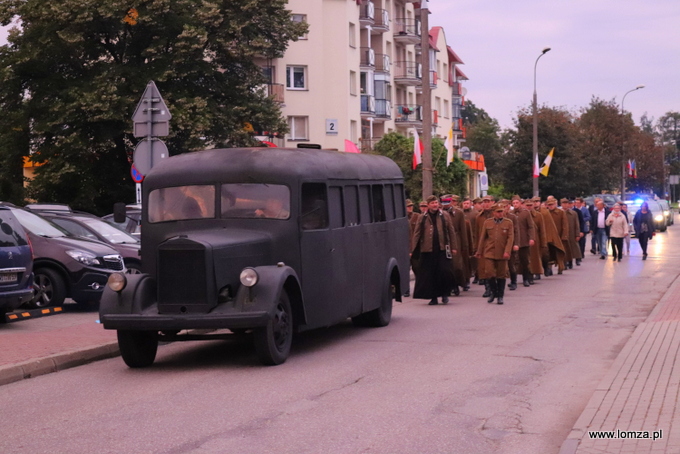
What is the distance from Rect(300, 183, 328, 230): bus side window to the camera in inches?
481

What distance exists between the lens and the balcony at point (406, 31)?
69625 mm

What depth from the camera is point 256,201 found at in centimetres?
1208

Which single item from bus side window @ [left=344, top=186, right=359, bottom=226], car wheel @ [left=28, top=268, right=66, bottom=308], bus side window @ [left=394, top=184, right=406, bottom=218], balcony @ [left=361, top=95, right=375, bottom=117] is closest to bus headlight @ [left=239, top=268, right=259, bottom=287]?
bus side window @ [left=344, top=186, right=359, bottom=226]

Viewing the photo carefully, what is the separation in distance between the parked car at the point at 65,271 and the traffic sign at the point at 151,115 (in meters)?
3.31

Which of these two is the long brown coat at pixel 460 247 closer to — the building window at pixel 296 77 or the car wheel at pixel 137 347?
the car wheel at pixel 137 347

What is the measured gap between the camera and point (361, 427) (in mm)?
7965

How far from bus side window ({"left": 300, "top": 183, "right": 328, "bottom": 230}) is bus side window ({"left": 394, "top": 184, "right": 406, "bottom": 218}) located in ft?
11.9

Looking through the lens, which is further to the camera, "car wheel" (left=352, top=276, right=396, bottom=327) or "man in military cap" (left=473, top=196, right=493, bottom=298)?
"man in military cap" (left=473, top=196, right=493, bottom=298)

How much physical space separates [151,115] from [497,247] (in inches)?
264

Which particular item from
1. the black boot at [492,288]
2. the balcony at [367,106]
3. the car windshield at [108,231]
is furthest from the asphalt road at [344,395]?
the balcony at [367,106]

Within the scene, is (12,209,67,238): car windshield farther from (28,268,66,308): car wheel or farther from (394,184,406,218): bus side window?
(394,184,406,218): bus side window

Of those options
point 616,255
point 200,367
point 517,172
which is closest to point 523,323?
point 200,367

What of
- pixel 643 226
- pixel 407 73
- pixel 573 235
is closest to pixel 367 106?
pixel 407 73

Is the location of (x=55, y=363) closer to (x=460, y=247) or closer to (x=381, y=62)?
(x=460, y=247)
